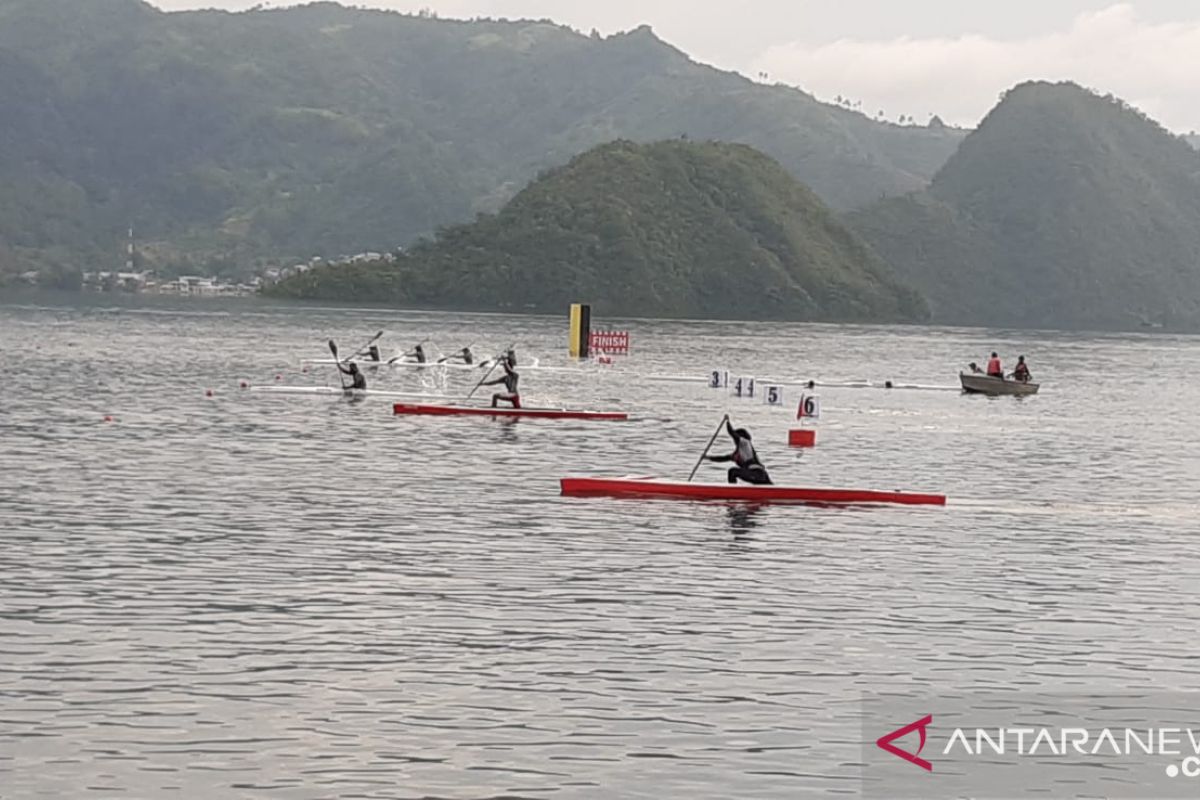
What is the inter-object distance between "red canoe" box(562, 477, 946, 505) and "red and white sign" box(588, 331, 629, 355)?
113655 mm

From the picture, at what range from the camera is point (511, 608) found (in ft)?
106

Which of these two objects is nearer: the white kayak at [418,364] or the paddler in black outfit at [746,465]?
the paddler in black outfit at [746,465]

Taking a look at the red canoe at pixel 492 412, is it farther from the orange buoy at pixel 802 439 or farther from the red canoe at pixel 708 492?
the red canoe at pixel 708 492

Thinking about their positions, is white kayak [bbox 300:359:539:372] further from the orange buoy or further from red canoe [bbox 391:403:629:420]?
the orange buoy

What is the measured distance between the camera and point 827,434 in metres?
77.5

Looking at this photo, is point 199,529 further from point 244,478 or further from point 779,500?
point 779,500

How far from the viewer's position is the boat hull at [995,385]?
4336 inches

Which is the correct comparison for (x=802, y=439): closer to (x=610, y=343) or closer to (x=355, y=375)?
(x=355, y=375)

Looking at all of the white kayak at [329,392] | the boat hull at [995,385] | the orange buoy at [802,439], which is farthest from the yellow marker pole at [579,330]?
the orange buoy at [802,439]

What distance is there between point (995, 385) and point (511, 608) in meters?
82.4

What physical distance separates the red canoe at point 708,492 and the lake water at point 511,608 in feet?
1.90

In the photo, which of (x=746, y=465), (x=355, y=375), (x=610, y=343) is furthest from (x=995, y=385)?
(x=746, y=465)

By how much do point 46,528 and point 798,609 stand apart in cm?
1672

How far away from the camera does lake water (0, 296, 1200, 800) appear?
75.6ft
